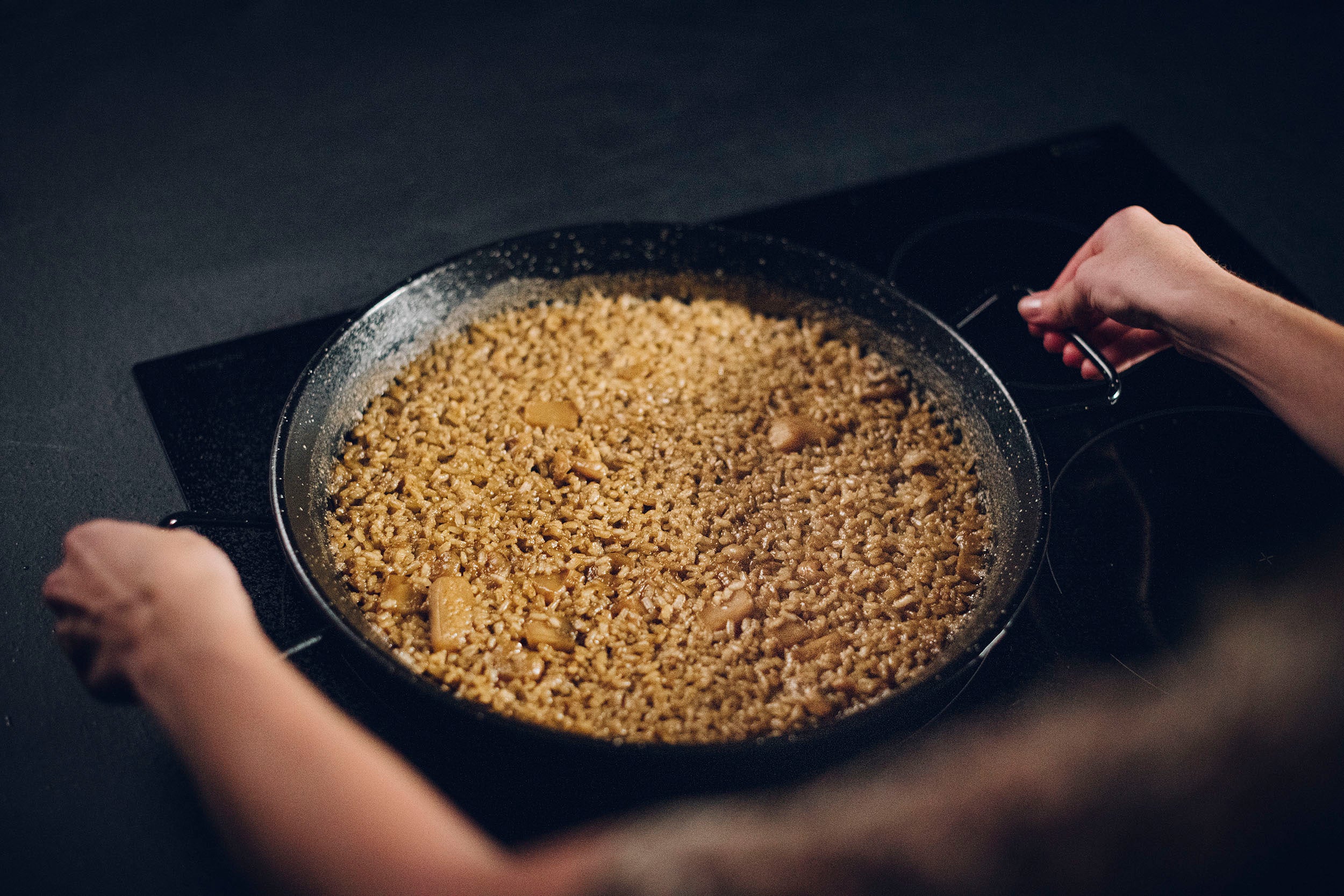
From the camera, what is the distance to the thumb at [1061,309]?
1.18 metres

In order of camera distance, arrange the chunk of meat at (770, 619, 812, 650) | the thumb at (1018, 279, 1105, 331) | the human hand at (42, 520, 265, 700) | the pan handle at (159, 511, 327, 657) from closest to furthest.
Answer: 1. the human hand at (42, 520, 265, 700)
2. the pan handle at (159, 511, 327, 657)
3. the chunk of meat at (770, 619, 812, 650)
4. the thumb at (1018, 279, 1105, 331)

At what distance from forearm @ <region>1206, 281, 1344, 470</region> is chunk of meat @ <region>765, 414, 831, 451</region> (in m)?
0.51

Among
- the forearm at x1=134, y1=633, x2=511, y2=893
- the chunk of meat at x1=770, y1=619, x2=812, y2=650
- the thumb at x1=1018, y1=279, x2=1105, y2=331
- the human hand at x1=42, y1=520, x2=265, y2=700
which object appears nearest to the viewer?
the forearm at x1=134, y1=633, x2=511, y2=893

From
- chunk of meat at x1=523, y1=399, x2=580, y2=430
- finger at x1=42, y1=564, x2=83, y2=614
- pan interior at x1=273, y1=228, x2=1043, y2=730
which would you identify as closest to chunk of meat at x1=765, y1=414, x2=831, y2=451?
pan interior at x1=273, y1=228, x2=1043, y2=730

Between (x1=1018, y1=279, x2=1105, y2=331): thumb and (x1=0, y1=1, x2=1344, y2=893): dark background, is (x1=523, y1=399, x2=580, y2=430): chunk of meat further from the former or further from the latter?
(x1=1018, y1=279, x2=1105, y2=331): thumb

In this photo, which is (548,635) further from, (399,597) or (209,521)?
(209,521)

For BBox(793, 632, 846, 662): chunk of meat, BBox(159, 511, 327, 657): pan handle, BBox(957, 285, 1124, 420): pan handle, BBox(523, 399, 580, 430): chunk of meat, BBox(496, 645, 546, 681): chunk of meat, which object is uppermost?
BBox(159, 511, 327, 657): pan handle

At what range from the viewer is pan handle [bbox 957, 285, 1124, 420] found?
1.10m

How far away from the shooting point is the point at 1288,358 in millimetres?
943

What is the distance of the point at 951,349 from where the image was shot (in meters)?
1.20

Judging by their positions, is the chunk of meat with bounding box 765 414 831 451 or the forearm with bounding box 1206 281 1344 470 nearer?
the forearm with bounding box 1206 281 1344 470

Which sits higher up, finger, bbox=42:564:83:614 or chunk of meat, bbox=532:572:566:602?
finger, bbox=42:564:83:614

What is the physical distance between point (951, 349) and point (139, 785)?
1.16 m

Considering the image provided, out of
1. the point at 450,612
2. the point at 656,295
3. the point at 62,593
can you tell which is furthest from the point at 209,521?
the point at 656,295
